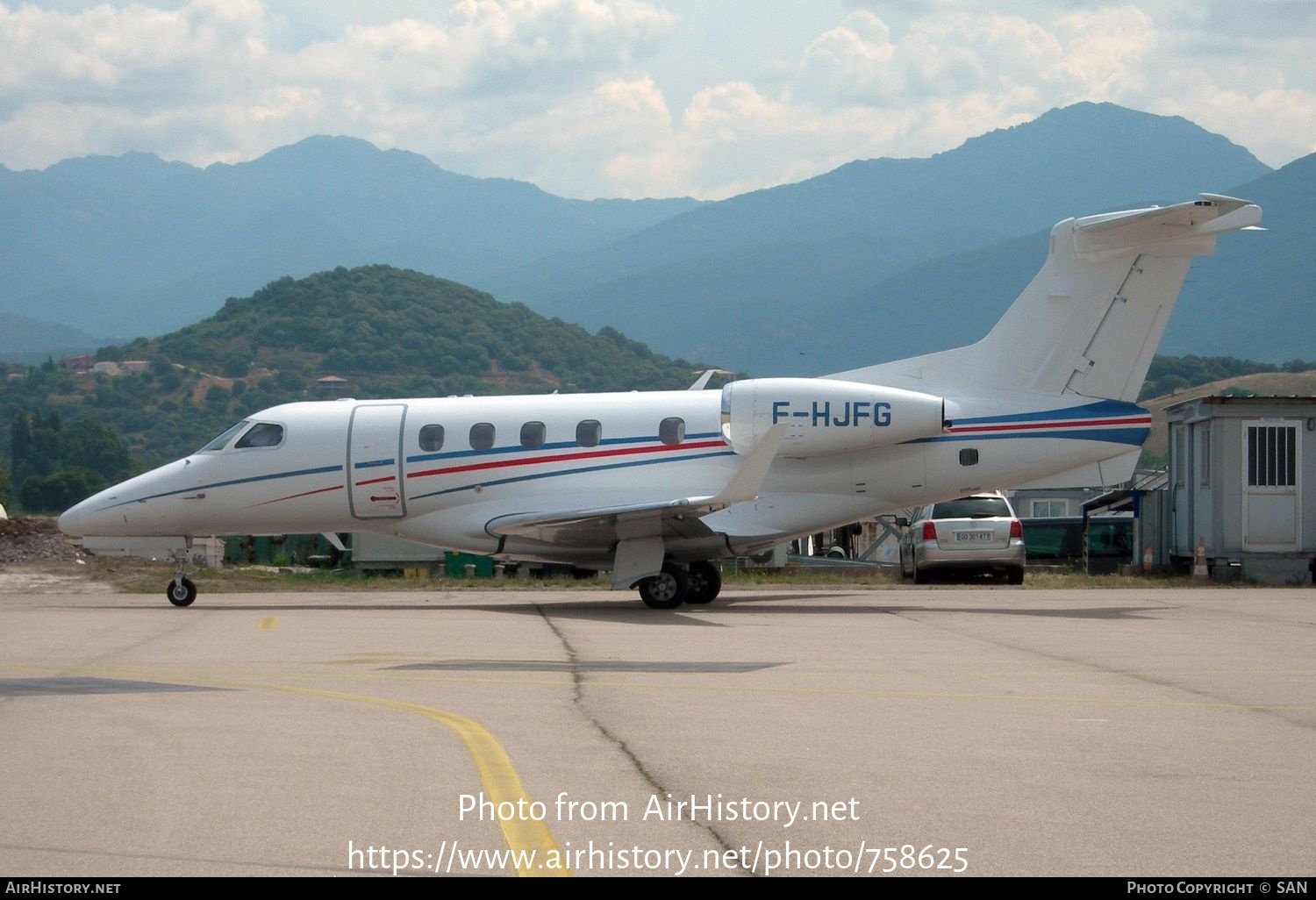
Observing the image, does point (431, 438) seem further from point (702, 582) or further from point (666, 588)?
point (702, 582)

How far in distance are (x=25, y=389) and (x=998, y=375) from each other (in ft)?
430

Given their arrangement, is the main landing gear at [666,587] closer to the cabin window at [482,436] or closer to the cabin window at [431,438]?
the cabin window at [482,436]

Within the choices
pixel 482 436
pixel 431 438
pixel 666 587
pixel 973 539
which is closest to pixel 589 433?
pixel 482 436

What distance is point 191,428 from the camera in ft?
356


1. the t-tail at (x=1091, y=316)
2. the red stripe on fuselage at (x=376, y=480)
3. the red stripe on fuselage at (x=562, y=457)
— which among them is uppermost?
the t-tail at (x=1091, y=316)

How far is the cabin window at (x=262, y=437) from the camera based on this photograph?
2162 cm

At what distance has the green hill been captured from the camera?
374 feet

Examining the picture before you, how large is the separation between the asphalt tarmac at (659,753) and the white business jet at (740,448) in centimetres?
423

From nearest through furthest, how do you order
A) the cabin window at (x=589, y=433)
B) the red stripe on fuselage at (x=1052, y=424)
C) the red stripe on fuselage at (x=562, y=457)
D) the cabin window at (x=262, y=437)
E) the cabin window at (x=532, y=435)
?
the red stripe on fuselage at (x=1052, y=424) < the red stripe on fuselage at (x=562, y=457) < the cabin window at (x=589, y=433) < the cabin window at (x=532, y=435) < the cabin window at (x=262, y=437)

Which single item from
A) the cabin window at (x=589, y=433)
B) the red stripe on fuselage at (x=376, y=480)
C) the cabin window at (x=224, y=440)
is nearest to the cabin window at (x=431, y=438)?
the red stripe on fuselage at (x=376, y=480)

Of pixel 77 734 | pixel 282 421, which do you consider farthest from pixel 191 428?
pixel 77 734

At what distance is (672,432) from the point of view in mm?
20672

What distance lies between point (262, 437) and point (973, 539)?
11602 millimetres
